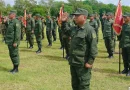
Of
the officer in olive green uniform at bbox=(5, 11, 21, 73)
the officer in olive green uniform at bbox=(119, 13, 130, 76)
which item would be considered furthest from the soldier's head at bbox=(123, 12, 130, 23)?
the officer in olive green uniform at bbox=(5, 11, 21, 73)

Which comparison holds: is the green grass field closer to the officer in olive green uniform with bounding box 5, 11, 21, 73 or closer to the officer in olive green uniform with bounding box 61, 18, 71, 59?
the officer in olive green uniform with bounding box 61, 18, 71, 59

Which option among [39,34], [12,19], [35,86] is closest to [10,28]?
[12,19]

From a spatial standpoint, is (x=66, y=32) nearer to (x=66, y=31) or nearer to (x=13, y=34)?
(x=66, y=31)

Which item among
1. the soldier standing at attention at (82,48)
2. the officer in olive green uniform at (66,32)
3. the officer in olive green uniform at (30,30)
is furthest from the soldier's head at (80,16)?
the officer in olive green uniform at (30,30)

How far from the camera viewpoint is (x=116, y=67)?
11.8 meters

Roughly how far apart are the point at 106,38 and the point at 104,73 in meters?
3.84

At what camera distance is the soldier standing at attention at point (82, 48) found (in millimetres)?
5930

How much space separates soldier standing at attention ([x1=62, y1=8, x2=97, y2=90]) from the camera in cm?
593

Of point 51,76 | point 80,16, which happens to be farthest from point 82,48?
point 51,76

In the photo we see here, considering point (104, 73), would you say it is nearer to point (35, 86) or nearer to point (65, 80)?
point (65, 80)

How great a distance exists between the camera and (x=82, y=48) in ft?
19.6

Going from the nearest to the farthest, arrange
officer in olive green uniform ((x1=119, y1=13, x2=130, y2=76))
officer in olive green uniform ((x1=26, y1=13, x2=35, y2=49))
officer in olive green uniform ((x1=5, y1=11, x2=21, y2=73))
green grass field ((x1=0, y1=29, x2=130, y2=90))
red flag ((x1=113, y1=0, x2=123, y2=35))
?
green grass field ((x1=0, y1=29, x2=130, y2=90)) < officer in olive green uniform ((x1=5, y1=11, x2=21, y2=73)) < officer in olive green uniform ((x1=119, y1=13, x2=130, y2=76)) < red flag ((x1=113, y1=0, x2=123, y2=35)) < officer in olive green uniform ((x1=26, y1=13, x2=35, y2=49))

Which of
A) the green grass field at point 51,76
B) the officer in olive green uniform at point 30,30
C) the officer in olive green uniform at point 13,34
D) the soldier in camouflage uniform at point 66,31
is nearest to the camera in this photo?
the green grass field at point 51,76

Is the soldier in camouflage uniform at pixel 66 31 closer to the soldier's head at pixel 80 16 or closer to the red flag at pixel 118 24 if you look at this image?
the red flag at pixel 118 24
